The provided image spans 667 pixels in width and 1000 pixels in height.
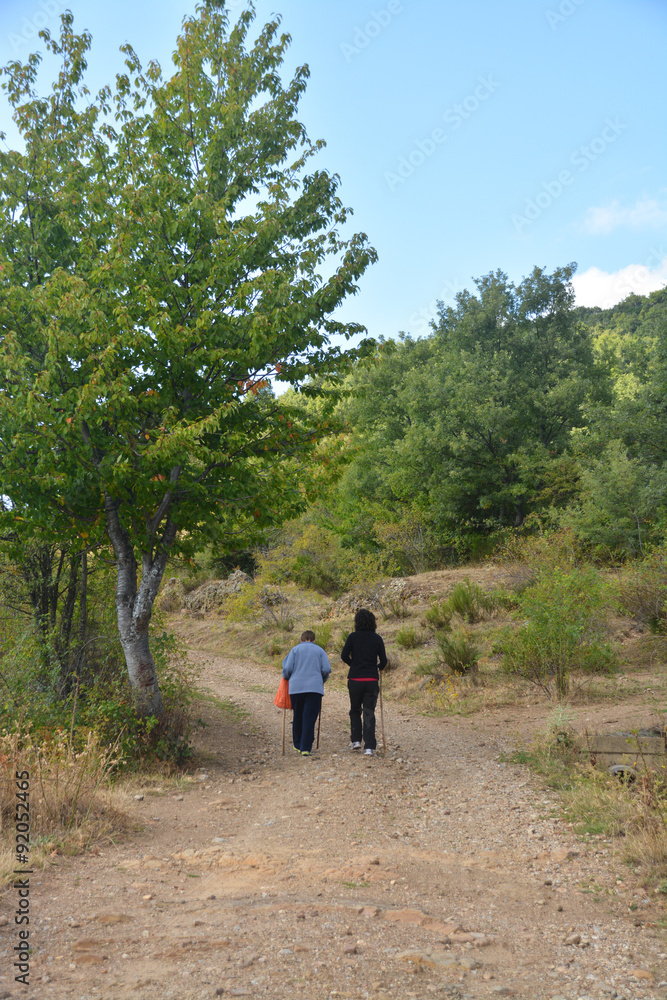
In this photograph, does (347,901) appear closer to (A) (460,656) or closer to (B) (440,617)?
(A) (460,656)

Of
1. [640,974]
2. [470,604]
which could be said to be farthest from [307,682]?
[470,604]

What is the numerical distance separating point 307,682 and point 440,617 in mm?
8197

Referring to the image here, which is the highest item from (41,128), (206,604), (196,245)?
(41,128)

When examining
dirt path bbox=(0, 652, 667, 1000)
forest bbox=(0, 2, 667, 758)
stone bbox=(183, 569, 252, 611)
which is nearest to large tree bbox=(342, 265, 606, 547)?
stone bbox=(183, 569, 252, 611)

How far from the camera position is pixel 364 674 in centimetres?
766

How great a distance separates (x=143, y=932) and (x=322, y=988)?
3.48 ft

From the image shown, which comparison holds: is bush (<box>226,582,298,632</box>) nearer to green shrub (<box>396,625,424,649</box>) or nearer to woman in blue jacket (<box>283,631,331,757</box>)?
green shrub (<box>396,625,424,649</box>)

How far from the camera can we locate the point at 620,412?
1670cm

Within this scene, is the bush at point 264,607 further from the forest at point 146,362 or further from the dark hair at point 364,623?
the dark hair at point 364,623

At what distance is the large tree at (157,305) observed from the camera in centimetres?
648

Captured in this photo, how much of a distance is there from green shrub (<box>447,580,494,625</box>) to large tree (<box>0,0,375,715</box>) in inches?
334

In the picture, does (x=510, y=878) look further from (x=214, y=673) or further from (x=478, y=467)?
(x=478, y=467)

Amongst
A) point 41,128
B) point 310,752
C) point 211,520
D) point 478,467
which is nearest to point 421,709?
point 310,752

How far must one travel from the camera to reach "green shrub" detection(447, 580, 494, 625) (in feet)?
49.1
